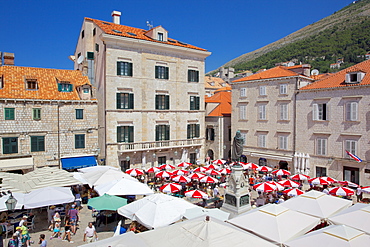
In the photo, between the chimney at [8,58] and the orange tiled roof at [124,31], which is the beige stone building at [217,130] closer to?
the orange tiled roof at [124,31]

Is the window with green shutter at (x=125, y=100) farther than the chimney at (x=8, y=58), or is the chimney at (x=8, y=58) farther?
the window with green shutter at (x=125, y=100)

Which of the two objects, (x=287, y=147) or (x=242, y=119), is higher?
(x=242, y=119)

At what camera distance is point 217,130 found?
33.1 meters

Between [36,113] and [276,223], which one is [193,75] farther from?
[276,223]

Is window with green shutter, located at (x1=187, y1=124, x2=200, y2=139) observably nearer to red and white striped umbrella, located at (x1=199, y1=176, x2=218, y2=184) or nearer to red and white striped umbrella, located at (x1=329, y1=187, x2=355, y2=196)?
red and white striped umbrella, located at (x1=199, y1=176, x2=218, y2=184)

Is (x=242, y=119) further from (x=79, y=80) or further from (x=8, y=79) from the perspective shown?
(x=8, y=79)

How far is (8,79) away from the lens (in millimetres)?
22656

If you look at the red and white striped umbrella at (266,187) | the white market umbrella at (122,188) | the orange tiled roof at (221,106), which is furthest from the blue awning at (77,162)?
the orange tiled roof at (221,106)

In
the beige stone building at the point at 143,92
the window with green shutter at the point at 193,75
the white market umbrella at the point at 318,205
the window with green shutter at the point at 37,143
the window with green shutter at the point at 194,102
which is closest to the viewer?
the white market umbrella at the point at 318,205

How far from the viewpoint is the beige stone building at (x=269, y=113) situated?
27.2 m

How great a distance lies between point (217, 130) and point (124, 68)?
44.3ft

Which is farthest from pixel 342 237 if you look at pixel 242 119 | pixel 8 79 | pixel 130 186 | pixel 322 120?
pixel 8 79

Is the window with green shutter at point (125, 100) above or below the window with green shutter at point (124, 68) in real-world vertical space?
below

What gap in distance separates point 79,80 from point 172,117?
10152 mm
